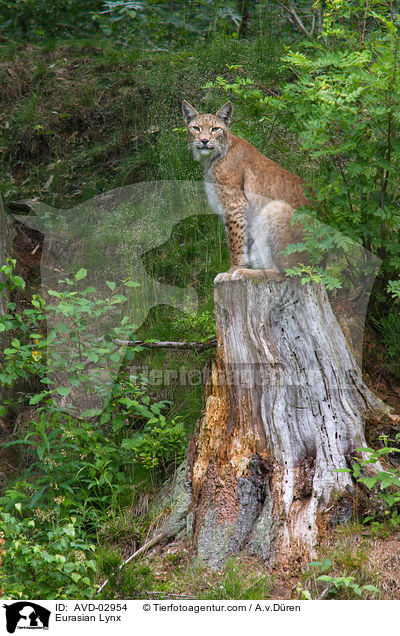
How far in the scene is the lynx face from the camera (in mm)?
5352

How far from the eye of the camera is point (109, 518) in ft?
13.7

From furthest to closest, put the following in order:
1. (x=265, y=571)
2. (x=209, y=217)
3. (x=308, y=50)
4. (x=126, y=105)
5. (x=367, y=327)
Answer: (x=126, y=105)
(x=308, y=50)
(x=209, y=217)
(x=367, y=327)
(x=265, y=571)

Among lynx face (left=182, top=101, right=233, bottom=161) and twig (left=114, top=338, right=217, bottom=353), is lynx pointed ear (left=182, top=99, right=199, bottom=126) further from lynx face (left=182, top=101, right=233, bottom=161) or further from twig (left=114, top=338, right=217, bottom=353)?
twig (left=114, top=338, right=217, bottom=353)

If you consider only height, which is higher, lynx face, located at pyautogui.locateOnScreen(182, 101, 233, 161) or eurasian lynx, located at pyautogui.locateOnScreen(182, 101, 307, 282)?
lynx face, located at pyautogui.locateOnScreen(182, 101, 233, 161)

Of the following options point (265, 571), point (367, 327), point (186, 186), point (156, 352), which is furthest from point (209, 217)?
point (265, 571)

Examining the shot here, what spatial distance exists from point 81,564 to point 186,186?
4478 millimetres

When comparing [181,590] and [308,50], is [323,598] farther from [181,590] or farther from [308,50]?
[308,50]

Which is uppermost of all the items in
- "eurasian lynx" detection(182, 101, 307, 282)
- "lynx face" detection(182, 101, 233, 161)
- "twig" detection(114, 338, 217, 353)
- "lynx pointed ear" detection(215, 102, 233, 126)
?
"lynx pointed ear" detection(215, 102, 233, 126)

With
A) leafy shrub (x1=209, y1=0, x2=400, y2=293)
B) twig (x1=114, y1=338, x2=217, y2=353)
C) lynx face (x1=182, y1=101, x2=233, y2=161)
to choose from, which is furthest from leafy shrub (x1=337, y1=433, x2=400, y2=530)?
lynx face (x1=182, y1=101, x2=233, y2=161)
